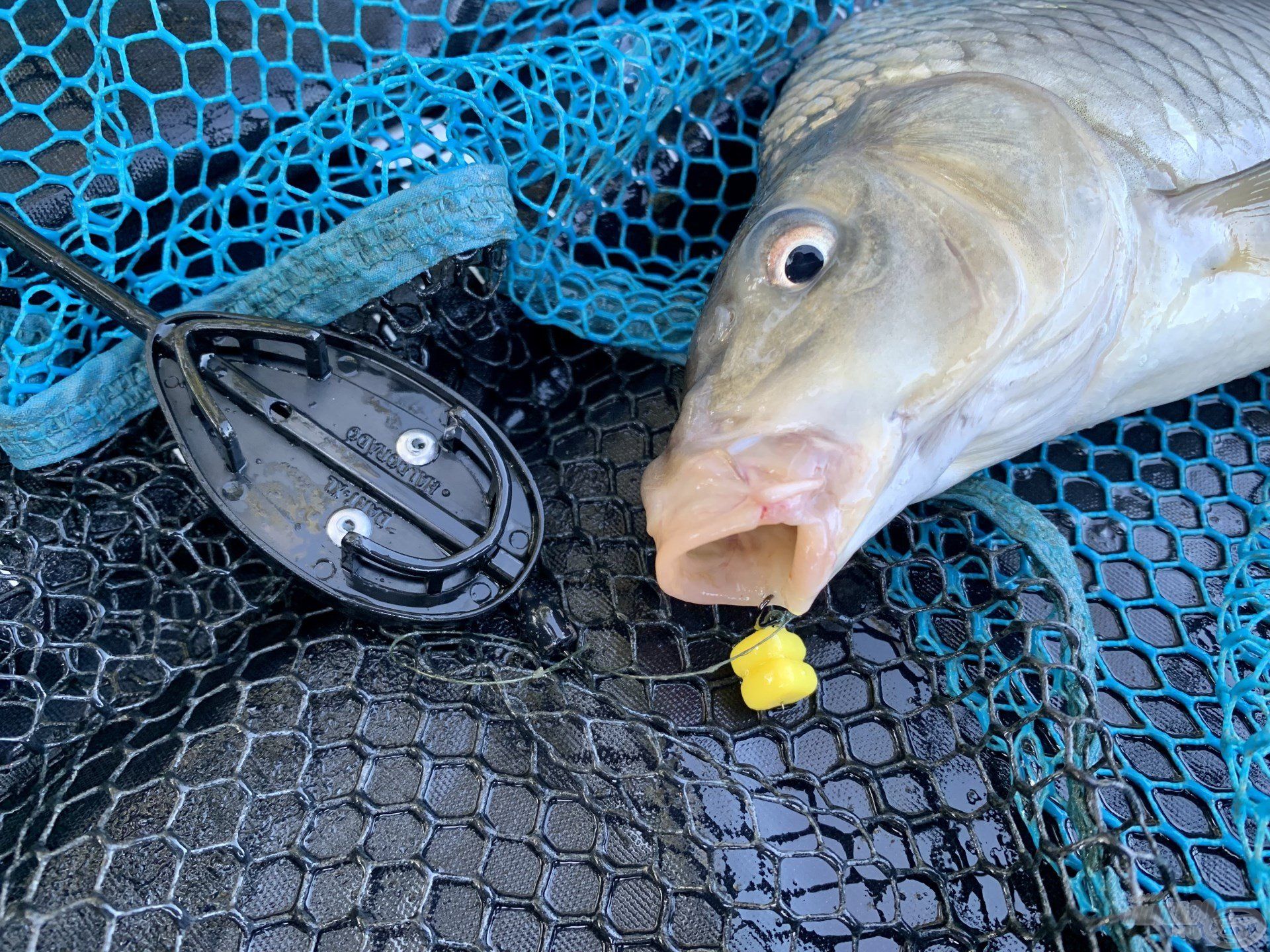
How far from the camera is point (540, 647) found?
139 cm

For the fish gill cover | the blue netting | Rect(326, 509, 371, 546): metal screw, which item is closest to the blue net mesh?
Answer: the fish gill cover

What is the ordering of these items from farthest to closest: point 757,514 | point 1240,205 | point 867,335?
1. point 1240,205
2. point 867,335
3. point 757,514

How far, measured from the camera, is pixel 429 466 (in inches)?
57.1

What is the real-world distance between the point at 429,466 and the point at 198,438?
35cm

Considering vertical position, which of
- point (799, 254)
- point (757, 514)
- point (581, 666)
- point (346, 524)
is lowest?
point (581, 666)

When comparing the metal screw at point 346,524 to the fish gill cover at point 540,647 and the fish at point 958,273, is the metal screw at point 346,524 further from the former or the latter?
the fish at point 958,273

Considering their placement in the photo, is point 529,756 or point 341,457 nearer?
point 529,756

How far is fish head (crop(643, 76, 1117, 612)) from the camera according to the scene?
3.59 feet

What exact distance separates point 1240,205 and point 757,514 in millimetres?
1104

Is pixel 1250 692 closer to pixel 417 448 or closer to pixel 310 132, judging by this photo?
pixel 417 448

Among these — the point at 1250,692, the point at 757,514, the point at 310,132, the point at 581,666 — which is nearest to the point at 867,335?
the point at 757,514

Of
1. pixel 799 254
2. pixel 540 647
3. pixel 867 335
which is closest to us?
pixel 867 335

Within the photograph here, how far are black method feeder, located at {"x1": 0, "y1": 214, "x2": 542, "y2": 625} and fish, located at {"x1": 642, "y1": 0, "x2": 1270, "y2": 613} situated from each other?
359 millimetres

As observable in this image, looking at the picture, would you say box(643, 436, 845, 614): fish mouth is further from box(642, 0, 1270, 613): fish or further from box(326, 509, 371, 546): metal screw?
box(326, 509, 371, 546): metal screw
